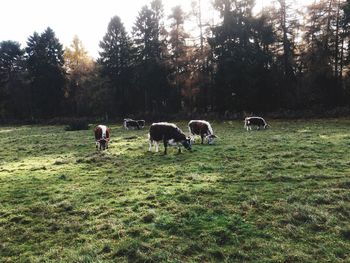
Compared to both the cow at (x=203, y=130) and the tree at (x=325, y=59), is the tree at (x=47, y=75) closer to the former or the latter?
the tree at (x=325, y=59)

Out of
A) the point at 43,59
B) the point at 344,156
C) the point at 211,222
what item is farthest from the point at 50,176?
the point at 43,59

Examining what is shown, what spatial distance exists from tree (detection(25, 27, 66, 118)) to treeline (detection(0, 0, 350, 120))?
6.3 inches

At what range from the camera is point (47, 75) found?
62875 mm

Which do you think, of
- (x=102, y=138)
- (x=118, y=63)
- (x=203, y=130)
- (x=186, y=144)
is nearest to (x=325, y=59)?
(x=203, y=130)

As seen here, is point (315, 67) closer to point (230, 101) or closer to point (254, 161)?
point (230, 101)

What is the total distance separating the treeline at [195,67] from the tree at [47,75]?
0.16 m

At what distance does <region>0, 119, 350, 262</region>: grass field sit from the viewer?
8492 mm

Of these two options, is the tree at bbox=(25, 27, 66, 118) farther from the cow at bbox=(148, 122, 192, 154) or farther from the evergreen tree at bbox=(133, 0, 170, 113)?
the cow at bbox=(148, 122, 192, 154)

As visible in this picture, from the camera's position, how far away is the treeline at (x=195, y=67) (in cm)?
4438

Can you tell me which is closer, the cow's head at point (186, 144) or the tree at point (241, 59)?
the cow's head at point (186, 144)

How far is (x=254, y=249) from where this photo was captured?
27.6ft

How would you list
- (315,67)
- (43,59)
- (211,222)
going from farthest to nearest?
(43,59)
(315,67)
(211,222)

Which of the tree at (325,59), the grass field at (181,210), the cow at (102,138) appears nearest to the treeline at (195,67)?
the tree at (325,59)

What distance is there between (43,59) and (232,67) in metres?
33.2
